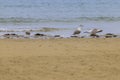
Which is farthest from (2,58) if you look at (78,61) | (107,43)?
(107,43)

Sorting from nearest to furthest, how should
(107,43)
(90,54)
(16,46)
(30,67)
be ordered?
(30,67) < (90,54) < (16,46) < (107,43)

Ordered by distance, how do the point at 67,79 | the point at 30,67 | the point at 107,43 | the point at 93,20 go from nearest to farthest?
the point at 67,79 → the point at 30,67 → the point at 107,43 → the point at 93,20

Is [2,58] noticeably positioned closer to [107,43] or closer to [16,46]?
[16,46]

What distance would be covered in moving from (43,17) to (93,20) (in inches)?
100

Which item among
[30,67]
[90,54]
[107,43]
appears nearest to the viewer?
[30,67]

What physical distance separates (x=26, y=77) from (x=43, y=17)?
559 inches

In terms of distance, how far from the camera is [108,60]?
8.71m

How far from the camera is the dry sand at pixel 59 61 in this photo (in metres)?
7.53

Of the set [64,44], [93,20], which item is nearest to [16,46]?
[64,44]

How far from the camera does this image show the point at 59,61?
339 inches

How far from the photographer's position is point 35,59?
8.84 metres

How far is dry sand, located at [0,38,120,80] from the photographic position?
7.53 m

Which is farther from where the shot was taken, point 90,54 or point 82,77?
point 90,54

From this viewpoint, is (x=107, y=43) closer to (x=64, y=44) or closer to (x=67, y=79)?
(x=64, y=44)
